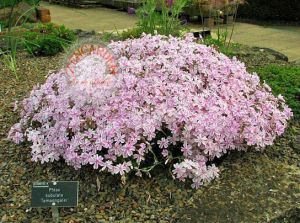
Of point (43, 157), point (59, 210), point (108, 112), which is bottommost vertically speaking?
point (59, 210)

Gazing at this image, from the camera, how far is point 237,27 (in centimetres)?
1032

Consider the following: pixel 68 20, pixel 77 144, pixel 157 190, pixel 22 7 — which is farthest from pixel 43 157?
pixel 68 20

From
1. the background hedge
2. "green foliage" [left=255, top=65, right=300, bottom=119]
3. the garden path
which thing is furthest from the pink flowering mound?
the background hedge

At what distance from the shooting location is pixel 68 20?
11.1 meters

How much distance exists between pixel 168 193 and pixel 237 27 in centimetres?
802

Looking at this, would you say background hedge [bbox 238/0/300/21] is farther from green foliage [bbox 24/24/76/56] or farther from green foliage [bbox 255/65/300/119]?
green foliage [bbox 255/65/300/119]

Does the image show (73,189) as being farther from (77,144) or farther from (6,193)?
(6,193)

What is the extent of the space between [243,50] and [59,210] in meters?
4.51

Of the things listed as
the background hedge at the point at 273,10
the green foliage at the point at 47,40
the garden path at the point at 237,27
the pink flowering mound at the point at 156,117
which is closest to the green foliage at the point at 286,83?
the pink flowering mound at the point at 156,117

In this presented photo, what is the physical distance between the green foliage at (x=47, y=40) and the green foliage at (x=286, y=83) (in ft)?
7.65

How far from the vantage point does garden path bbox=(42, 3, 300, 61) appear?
823 centimetres

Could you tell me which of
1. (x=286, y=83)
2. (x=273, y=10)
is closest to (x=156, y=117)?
(x=286, y=83)

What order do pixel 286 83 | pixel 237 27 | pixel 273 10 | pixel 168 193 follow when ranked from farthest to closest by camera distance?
1. pixel 273 10
2. pixel 237 27
3. pixel 286 83
4. pixel 168 193

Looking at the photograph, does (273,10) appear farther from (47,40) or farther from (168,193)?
(168,193)
